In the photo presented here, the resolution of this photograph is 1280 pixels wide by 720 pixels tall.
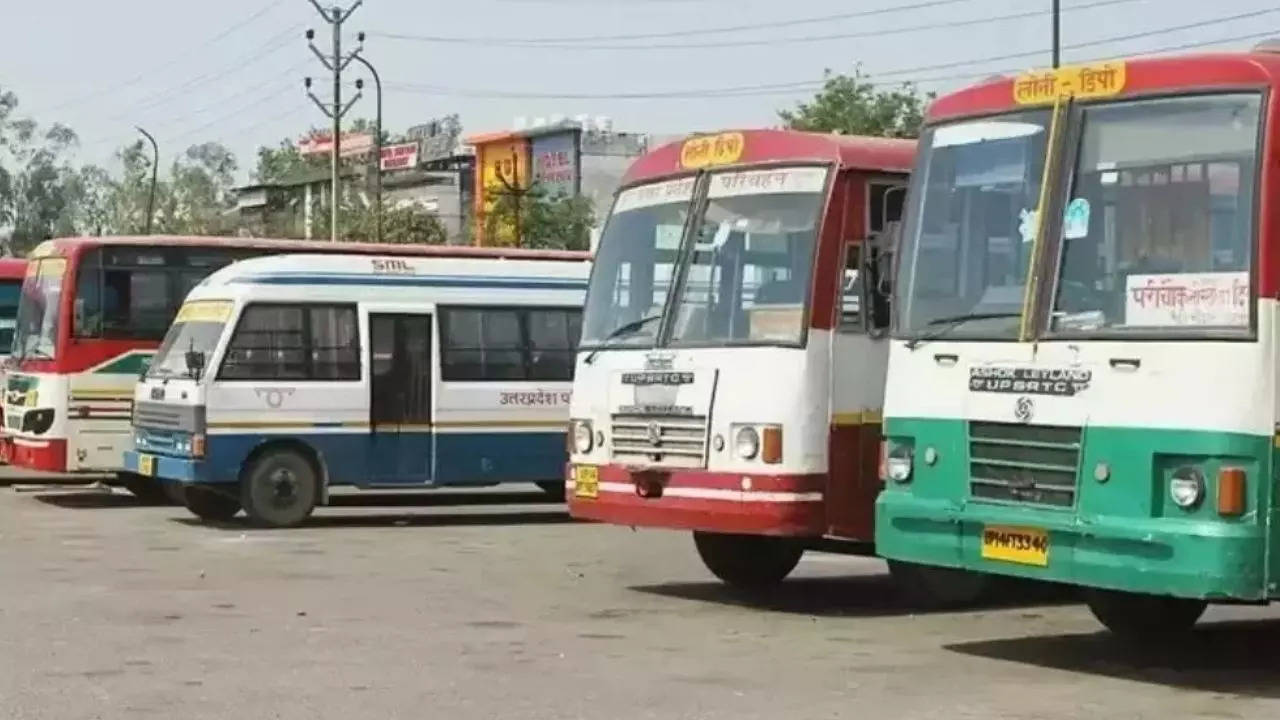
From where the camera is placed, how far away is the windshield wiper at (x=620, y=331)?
47.1ft

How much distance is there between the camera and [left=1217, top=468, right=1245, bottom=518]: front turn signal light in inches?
391

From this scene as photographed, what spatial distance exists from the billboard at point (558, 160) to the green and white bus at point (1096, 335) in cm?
9005

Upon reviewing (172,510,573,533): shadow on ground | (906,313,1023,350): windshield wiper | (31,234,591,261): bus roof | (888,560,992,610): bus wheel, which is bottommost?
(172,510,573,533): shadow on ground

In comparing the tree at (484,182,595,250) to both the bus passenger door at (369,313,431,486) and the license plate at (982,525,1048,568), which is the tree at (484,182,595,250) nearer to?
the bus passenger door at (369,313,431,486)

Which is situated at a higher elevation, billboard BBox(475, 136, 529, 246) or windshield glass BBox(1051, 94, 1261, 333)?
billboard BBox(475, 136, 529, 246)

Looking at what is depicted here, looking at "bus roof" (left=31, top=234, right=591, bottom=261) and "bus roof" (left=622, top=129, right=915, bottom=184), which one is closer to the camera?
"bus roof" (left=622, top=129, right=915, bottom=184)

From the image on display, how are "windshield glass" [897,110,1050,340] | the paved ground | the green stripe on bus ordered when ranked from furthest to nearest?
1. the green stripe on bus
2. "windshield glass" [897,110,1050,340]
3. the paved ground

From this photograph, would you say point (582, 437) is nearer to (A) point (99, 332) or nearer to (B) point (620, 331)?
(B) point (620, 331)

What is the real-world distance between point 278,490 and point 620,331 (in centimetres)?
770

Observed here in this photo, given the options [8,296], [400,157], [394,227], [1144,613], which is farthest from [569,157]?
[1144,613]

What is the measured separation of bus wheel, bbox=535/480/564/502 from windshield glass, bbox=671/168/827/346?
9358 mm

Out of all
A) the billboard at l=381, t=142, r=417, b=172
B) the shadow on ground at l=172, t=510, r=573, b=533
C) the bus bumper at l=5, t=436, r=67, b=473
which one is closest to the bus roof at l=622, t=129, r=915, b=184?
the shadow on ground at l=172, t=510, r=573, b=533

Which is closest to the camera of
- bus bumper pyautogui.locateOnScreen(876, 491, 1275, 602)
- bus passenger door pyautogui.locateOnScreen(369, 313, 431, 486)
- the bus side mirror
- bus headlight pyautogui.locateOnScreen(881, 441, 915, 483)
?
bus bumper pyautogui.locateOnScreen(876, 491, 1275, 602)

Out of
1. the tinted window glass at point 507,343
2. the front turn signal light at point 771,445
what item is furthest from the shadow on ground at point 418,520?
the front turn signal light at point 771,445
